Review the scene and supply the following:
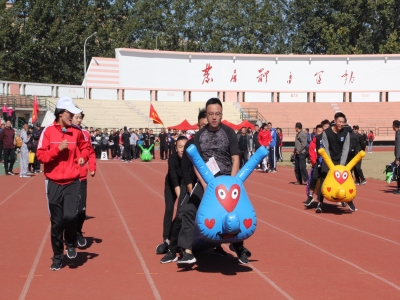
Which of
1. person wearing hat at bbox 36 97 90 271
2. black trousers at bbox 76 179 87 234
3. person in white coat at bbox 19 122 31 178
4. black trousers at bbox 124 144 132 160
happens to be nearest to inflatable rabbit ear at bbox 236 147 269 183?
person wearing hat at bbox 36 97 90 271

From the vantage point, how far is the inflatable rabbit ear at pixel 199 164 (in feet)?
24.3

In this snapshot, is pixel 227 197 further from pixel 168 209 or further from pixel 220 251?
pixel 168 209

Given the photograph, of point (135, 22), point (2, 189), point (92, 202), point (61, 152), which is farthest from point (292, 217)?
point (135, 22)

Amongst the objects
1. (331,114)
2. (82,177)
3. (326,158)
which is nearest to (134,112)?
(331,114)

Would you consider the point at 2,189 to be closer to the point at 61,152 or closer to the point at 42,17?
the point at 61,152

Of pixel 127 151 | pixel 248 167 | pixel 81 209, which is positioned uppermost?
pixel 248 167

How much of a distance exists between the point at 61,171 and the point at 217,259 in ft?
7.25

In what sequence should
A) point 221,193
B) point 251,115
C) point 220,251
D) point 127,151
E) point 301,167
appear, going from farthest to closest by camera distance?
point 251,115 < point 127,151 < point 301,167 < point 220,251 < point 221,193

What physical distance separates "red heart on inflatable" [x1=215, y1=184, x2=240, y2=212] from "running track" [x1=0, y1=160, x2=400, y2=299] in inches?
31.0

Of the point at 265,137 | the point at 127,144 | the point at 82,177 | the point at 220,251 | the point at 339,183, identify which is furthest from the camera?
the point at 127,144

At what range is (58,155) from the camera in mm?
7797

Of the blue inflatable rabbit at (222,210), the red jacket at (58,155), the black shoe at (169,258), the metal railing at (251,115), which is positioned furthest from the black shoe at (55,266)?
the metal railing at (251,115)

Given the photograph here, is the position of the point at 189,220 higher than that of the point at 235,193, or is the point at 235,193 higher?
the point at 235,193

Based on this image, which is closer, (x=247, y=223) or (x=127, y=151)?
(x=247, y=223)
